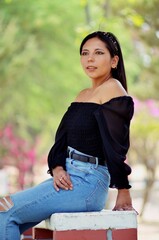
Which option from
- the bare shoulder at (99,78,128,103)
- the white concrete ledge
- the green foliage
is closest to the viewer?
the white concrete ledge

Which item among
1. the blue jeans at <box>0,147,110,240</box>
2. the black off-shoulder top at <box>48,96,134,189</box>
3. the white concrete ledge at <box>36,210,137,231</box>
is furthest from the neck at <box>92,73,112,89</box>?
the white concrete ledge at <box>36,210,137,231</box>

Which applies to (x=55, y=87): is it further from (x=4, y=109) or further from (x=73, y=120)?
(x=73, y=120)

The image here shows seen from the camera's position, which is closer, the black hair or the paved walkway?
the black hair

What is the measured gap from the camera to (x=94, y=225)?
14.4ft

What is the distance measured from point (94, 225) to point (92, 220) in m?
0.03

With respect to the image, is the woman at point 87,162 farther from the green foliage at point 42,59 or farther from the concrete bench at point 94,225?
the green foliage at point 42,59

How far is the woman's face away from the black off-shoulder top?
237 millimetres

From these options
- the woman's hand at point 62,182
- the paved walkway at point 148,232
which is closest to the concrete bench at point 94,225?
the woman's hand at point 62,182

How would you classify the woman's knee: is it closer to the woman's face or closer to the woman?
the woman

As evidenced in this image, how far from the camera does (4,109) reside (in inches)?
1067

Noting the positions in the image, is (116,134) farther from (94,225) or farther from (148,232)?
(148,232)

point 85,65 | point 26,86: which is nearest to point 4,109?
point 26,86

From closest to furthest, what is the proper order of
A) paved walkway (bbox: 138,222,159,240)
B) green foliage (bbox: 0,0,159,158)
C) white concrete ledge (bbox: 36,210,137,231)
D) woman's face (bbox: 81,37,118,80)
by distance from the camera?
white concrete ledge (bbox: 36,210,137,231), woman's face (bbox: 81,37,118,80), paved walkway (bbox: 138,222,159,240), green foliage (bbox: 0,0,159,158)

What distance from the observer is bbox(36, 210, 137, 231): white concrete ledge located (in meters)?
4.31
